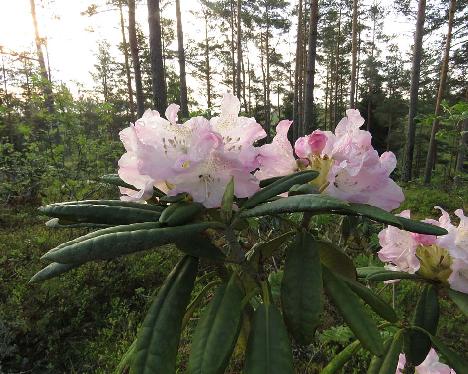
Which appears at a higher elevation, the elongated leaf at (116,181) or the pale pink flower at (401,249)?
the elongated leaf at (116,181)

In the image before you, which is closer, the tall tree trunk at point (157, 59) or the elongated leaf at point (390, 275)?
the elongated leaf at point (390, 275)

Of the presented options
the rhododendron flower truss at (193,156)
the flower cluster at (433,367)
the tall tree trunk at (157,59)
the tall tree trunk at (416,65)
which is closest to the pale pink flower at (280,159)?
the rhododendron flower truss at (193,156)

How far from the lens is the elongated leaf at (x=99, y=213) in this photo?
2.24 ft

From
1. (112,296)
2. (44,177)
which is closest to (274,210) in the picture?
(112,296)

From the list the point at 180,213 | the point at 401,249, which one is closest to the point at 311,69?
the point at 401,249

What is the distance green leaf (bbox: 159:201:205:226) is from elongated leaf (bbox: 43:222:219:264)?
27 millimetres

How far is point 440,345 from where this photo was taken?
945mm

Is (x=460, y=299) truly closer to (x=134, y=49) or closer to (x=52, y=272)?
(x=52, y=272)

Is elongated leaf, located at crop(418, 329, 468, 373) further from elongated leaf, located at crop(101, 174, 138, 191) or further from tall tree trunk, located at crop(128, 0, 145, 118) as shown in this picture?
tall tree trunk, located at crop(128, 0, 145, 118)

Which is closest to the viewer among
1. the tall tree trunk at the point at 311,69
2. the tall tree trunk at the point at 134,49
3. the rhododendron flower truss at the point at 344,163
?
the rhododendron flower truss at the point at 344,163

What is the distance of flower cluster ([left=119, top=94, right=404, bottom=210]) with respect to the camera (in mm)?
691

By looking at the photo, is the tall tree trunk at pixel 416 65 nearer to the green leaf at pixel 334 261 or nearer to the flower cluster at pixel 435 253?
the flower cluster at pixel 435 253

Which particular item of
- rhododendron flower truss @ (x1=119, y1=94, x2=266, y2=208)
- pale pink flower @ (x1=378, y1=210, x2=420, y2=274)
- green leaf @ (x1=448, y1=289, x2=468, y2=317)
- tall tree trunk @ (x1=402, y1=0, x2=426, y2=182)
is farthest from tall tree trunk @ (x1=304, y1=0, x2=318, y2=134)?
rhododendron flower truss @ (x1=119, y1=94, x2=266, y2=208)

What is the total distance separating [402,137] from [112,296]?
75.0 ft
